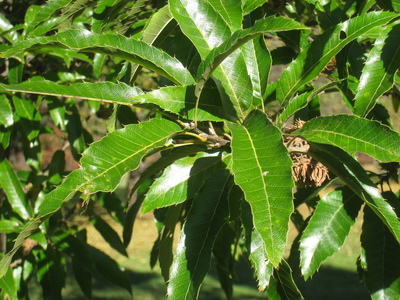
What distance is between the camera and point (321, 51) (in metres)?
1.24

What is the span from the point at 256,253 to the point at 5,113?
1.31 metres

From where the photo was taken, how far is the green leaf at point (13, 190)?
2.25m

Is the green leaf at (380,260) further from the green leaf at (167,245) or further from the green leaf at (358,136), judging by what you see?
the green leaf at (167,245)

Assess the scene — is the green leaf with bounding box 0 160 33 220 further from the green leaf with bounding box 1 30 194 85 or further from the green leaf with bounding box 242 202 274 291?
the green leaf with bounding box 242 202 274 291

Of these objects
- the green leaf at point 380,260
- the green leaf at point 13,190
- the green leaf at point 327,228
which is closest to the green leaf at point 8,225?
the green leaf at point 13,190

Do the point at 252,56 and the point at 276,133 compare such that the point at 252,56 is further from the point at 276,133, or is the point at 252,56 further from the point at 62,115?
the point at 62,115

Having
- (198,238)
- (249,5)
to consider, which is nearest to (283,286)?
(198,238)

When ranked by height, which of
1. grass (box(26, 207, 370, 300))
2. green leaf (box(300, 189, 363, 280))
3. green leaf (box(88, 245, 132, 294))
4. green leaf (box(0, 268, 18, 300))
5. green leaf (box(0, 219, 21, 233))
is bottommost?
grass (box(26, 207, 370, 300))

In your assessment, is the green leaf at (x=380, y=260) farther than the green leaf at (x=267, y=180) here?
Yes

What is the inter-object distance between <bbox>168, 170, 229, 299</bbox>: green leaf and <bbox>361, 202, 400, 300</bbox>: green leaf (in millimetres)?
407

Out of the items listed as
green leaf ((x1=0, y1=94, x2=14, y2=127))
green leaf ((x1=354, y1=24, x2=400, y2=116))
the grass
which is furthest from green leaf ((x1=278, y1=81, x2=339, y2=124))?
the grass

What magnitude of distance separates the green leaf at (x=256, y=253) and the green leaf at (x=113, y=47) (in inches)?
13.4

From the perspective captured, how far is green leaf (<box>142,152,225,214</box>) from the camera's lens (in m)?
1.29

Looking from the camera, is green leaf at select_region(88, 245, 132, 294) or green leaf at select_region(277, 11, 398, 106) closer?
green leaf at select_region(277, 11, 398, 106)
